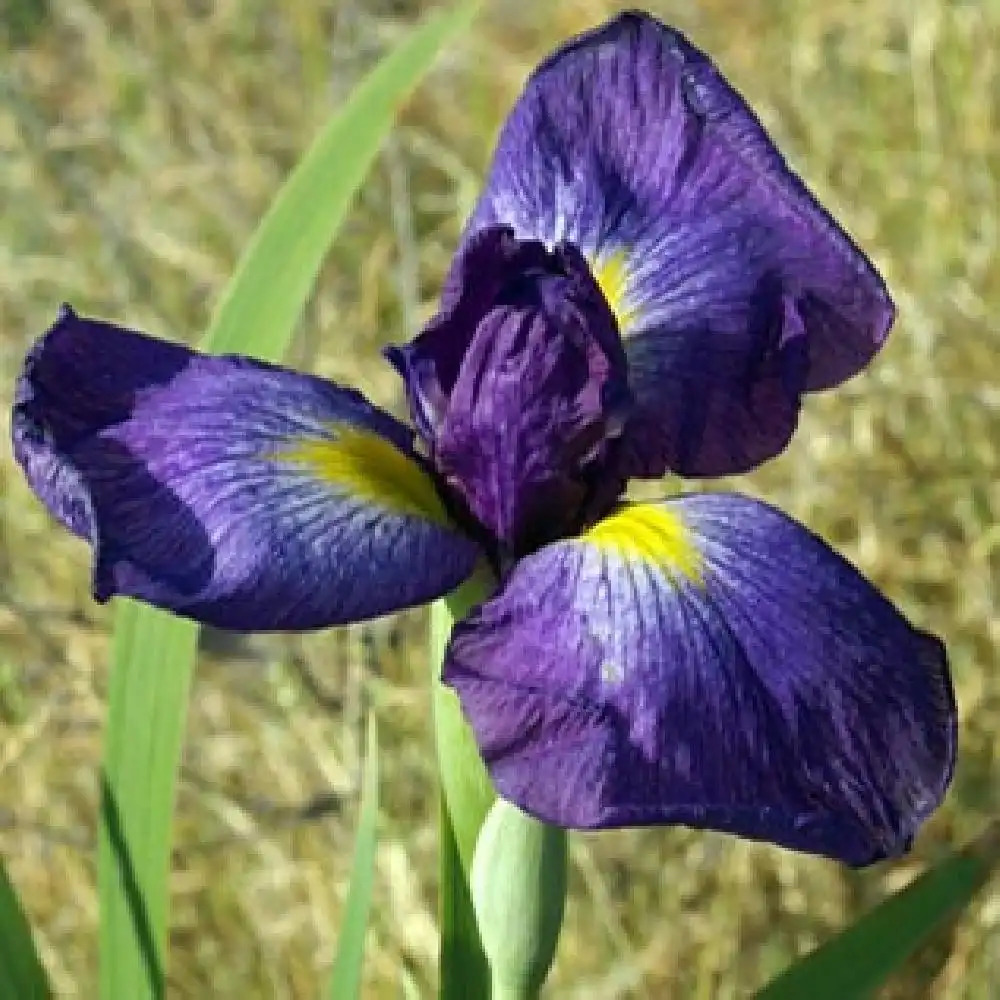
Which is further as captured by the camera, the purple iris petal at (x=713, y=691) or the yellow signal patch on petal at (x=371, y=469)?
the yellow signal patch on petal at (x=371, y=469)

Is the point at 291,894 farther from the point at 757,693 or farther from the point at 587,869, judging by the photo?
the point at 757,693

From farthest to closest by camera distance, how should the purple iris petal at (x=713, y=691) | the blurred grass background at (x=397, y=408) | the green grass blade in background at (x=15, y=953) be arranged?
the blurred grass background at (x=397, y=408) < the green grass blade in background at (x=15, y=953) < the purple iris petal at (x=713, y=691)

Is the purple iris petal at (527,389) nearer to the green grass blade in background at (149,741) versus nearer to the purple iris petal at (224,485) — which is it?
the purple iris petal at (224,485)

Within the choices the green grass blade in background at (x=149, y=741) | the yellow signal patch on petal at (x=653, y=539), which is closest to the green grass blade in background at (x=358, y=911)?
the green grass blade in background at (x=149, y=741)

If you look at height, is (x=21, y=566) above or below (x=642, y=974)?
above

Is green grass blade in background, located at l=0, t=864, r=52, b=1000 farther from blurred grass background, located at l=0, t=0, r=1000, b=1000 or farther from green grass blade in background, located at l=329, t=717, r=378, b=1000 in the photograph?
blurred grass background, located at l=0, t=0, r=1000, b=1000

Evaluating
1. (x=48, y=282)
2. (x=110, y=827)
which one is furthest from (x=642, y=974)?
(x=48, y=282)
